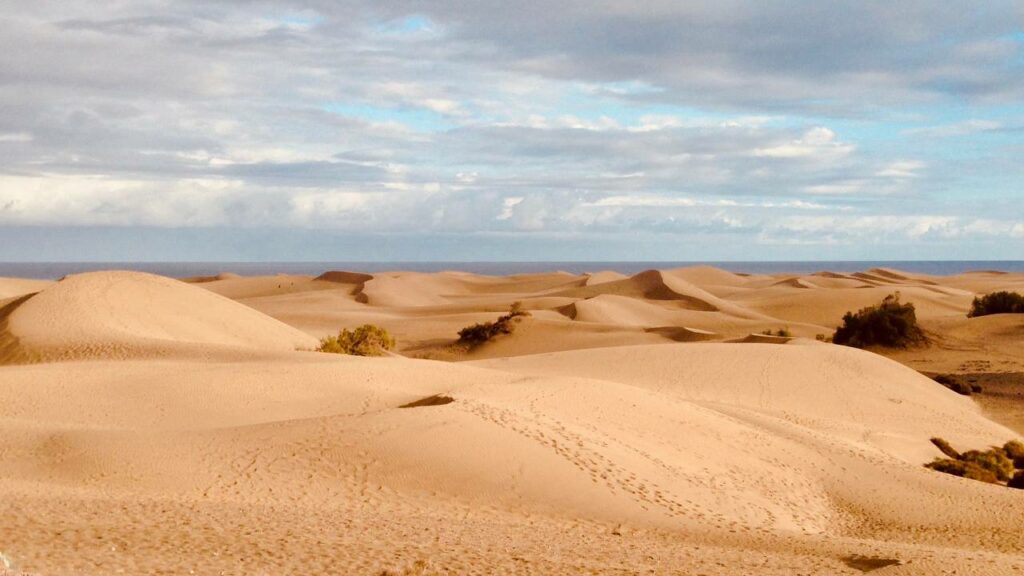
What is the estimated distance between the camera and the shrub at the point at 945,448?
20703 millimetres

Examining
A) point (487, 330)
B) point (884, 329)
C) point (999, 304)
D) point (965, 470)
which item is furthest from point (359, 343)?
point (999, 304)

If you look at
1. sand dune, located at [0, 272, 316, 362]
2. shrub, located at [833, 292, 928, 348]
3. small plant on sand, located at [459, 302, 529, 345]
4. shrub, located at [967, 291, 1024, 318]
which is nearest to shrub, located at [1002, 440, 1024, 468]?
sand dune, located at [0, 272, 316, 362]

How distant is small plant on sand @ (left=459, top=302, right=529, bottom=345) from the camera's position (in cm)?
3956

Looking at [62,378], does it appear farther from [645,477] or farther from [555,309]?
[555,309]

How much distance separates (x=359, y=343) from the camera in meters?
32.3

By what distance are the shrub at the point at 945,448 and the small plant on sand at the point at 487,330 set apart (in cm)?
2024

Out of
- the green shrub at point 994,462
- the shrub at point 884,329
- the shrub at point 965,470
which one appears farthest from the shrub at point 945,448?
the shrub at point 884,329

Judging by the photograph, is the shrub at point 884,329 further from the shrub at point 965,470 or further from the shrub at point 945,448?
the shrub at point 965,470

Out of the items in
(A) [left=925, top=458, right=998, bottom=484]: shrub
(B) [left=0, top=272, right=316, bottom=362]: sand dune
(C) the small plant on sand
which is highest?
(B) [left=0, top=272, right=316, bottom=362]: sand dune

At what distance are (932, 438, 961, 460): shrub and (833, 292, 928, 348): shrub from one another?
1790 cm

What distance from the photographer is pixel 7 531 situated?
9148 mm

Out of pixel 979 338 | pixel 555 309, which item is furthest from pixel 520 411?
pixel 555 309

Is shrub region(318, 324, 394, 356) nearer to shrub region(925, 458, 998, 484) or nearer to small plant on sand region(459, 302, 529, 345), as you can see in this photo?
small plant on sand region(459, 302, 529, 345)

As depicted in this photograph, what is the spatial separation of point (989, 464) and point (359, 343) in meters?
19.1
